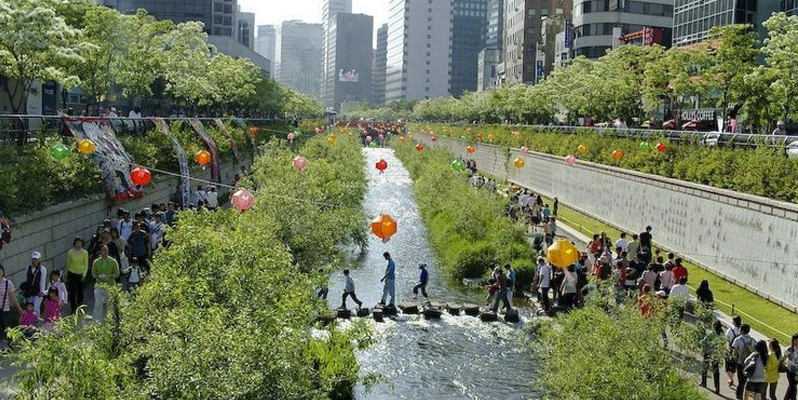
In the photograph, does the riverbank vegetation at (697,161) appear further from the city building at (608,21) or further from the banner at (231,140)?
the city building at (608,21)

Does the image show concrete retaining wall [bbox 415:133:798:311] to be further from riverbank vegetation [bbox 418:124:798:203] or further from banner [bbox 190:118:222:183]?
banner [bbox 190:118:222:183]

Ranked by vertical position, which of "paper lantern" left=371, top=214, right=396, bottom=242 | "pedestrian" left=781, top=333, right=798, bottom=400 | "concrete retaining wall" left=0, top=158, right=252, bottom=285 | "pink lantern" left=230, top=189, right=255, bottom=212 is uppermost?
"pink lantern" left=230, top=189, right=255, bottom=212

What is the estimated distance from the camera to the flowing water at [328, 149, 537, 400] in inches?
794

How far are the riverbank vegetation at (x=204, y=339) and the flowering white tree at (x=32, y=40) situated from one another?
10.6 m

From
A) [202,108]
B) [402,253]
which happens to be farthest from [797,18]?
[202,108]

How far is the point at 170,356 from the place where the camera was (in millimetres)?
10336

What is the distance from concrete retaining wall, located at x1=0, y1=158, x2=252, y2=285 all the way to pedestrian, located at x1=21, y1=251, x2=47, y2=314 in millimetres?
1775

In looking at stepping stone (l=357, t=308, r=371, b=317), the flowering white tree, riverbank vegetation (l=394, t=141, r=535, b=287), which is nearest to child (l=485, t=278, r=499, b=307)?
stepping stone (l=357, t=308, r=371, b=317)

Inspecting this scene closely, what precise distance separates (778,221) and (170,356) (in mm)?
20705

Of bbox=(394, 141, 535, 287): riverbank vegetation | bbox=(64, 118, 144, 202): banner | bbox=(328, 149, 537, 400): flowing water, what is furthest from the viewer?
bbox=(394, 141, 535, 287): riverbank vegetation

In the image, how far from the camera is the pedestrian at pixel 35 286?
18266 mm

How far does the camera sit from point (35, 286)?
18.3m

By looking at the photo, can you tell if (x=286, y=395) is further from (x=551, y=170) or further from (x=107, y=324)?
(x=551, y=170)

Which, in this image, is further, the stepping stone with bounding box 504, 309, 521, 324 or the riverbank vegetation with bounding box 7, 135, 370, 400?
the stepping stone with bounding box 504, 309, 521, 324
